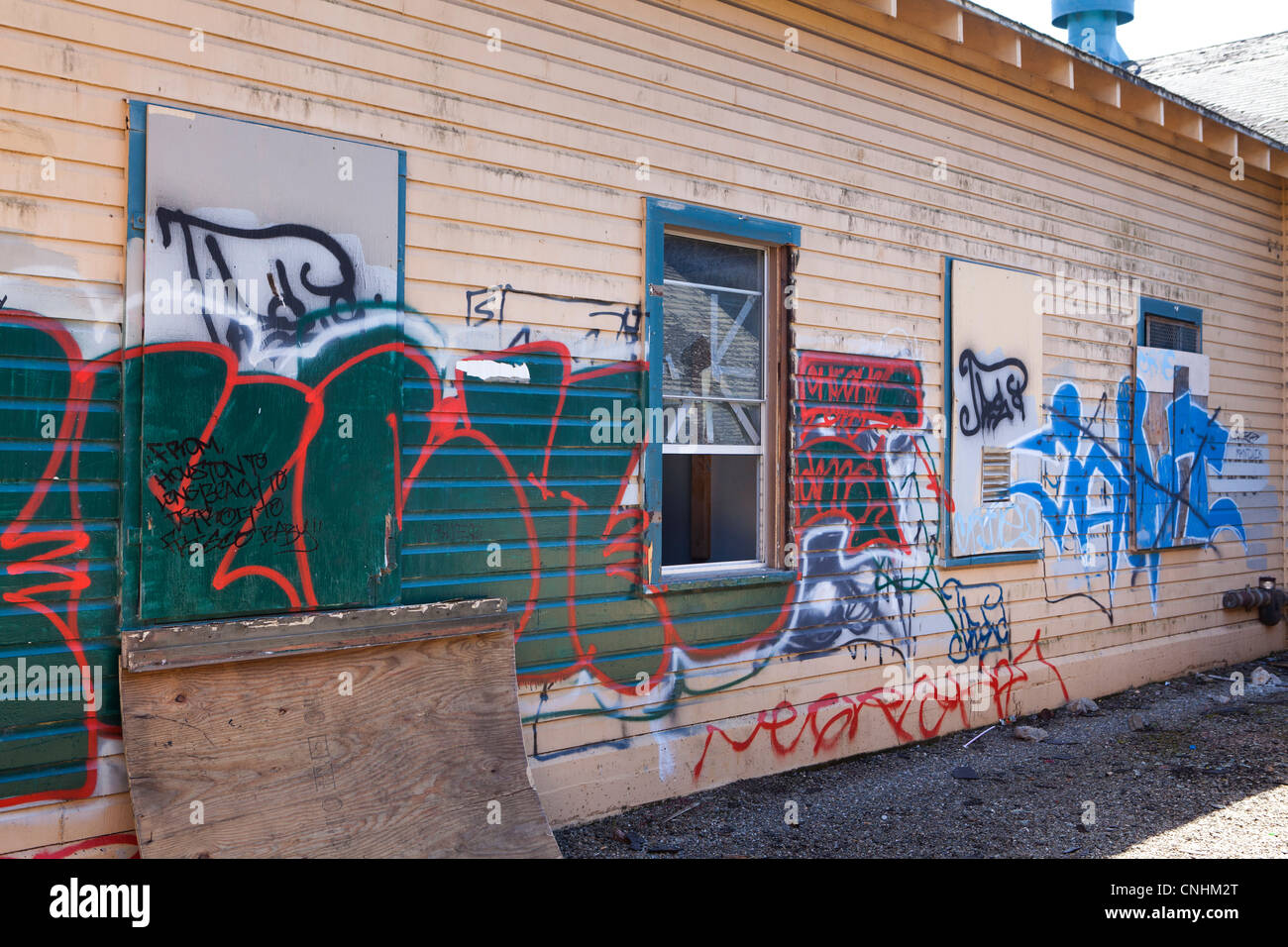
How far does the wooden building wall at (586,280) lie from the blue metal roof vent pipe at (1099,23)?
537 cm

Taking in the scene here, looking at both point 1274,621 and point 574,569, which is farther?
point 1274,621

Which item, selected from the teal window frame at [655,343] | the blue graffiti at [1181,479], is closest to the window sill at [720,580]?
the teal window frame at [655,343]

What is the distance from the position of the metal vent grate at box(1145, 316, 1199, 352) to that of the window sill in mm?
4853

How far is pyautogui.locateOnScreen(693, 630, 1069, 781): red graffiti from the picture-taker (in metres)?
5.80

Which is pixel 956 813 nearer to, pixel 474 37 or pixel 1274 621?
pixel 474 37

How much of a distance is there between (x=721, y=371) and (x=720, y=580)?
120 cm

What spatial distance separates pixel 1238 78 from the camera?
12000 millimetres

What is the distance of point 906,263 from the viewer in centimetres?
666

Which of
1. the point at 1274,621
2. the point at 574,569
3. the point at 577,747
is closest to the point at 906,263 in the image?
the point at 574,569

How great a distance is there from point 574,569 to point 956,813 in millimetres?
2449

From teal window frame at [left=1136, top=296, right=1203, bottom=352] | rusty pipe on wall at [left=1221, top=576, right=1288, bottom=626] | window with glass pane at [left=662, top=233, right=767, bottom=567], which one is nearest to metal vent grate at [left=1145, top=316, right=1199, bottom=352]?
teal window frame at [left=1136, top=296, right=1203, bottom=352]

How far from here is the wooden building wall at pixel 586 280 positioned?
370 cm

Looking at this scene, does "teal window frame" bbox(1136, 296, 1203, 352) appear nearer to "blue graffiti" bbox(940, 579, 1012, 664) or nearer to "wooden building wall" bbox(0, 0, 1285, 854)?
"wooden building wall" bbox(0, 0, 1285, 854)

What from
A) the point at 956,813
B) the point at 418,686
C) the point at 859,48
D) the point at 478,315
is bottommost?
the point at 956,813
